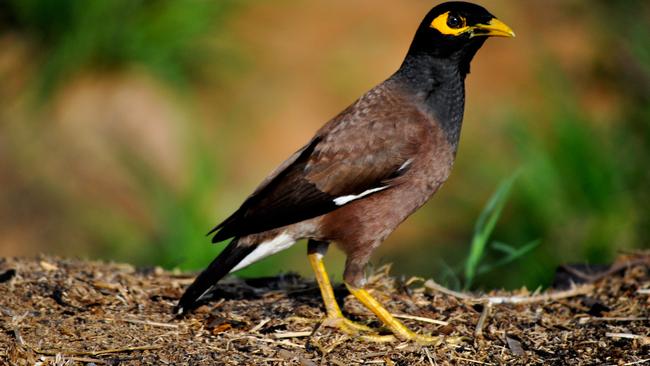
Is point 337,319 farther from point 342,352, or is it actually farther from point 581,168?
point 581,168

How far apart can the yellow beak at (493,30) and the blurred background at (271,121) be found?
2.26 meters

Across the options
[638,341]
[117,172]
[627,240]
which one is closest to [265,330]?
[638,341]

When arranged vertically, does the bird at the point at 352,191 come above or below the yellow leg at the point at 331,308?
above

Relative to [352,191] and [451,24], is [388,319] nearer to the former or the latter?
[352,191]

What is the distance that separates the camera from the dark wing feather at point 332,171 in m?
A: 5.12

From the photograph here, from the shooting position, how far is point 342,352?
465 centimetres

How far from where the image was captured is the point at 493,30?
17.8 feet

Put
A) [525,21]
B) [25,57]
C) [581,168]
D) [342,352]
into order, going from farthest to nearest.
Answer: [525,21]
[25,57]
[581,168]
[342,352]

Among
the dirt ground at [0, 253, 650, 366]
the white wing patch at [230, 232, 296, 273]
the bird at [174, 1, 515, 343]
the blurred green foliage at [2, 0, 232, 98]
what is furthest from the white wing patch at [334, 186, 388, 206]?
the blurred green foliage at [2, 0, 232, 98]

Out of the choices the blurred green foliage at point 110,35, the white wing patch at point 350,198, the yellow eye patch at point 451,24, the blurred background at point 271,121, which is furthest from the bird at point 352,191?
the blurred green foliage at point 110,35

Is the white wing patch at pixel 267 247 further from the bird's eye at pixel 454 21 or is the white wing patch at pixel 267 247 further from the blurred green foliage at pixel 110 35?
the blurred green foliage at pixel 110 35

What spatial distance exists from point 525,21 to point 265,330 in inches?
304

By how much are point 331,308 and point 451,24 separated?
5.49 ft

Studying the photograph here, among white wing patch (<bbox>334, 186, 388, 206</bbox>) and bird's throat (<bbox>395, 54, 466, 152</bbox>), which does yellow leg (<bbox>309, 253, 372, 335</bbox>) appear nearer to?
white wing patch (<bbox>334, 186, 388, 206</bbox>)
